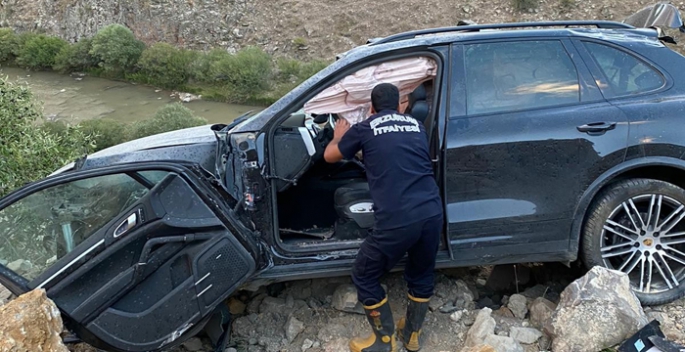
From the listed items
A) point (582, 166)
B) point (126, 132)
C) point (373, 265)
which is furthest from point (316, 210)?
point (126, 132)

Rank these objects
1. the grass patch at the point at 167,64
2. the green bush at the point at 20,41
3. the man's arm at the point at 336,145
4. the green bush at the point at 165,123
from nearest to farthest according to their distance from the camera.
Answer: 1. the man's arm at the point at 336,145
2. the green bush at the point at 165,123
3. the grass patch at the point at 167,64
4. the green bush at the point at 20,41

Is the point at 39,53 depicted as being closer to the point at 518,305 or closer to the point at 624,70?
the point at 518,305

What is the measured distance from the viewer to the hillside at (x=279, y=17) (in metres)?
19.0

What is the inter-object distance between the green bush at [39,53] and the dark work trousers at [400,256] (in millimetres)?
22022

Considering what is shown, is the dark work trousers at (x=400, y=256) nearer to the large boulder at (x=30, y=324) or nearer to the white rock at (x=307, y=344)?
the white rock at (x=307, y=344)

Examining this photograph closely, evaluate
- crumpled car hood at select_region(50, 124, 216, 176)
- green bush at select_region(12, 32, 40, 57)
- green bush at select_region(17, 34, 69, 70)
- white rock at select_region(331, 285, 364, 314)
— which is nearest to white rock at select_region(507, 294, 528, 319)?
white rock at select_region(331, 285, 364, 314)

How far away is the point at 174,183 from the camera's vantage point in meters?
3.18

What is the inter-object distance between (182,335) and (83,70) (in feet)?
69.2

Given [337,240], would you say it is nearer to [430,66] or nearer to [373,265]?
[373,265]

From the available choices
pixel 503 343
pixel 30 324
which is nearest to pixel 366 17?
pixel 503 343

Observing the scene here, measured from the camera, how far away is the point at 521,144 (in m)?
3.41

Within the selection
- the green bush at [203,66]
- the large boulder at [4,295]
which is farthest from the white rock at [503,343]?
the green bush at [203,66]

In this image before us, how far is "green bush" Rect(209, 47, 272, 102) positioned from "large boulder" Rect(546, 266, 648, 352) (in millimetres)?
14915

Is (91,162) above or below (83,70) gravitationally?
above
